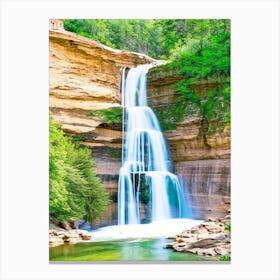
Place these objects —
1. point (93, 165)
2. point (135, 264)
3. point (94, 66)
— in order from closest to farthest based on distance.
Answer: point (135, 264) → point (93, 165) → point (94, 66)

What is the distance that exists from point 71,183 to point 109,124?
4.18 feet

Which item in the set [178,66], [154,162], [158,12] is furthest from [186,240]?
[158,12]

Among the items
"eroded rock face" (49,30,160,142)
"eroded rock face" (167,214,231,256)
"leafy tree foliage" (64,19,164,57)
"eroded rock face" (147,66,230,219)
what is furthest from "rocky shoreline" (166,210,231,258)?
"leafy tree foliage" (64,19,164,57)

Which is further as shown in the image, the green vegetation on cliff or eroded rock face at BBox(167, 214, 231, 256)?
the green vegetation on cliff

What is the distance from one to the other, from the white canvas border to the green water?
0.35ft

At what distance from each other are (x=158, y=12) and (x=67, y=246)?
10.8ft

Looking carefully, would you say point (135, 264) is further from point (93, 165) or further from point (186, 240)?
point (93, 165)

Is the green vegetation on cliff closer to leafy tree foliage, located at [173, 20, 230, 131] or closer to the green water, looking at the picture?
leafy tree foliage, located at [173, 20, 230, 131]

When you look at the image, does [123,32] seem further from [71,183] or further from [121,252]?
[121,252]

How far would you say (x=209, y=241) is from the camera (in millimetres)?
7094

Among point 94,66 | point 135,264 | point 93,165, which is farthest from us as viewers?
point 94,66

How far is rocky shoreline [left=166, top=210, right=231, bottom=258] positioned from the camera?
7.04 m

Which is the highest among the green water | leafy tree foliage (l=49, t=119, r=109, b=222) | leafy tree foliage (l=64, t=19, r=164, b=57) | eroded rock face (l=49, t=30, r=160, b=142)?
leafy tree foliage (l=64, t=19, r=164, b=57)

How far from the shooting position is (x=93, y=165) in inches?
295
